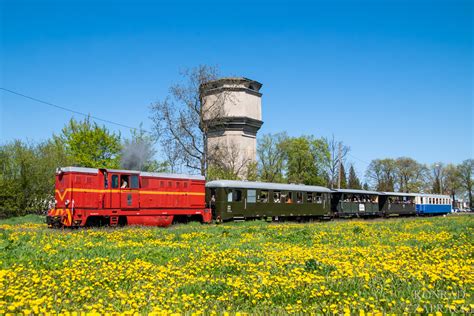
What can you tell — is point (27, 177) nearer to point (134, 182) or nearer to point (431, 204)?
point (134, 182)

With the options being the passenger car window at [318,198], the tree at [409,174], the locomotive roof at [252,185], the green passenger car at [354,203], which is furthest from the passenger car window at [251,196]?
the tree at [409,174]

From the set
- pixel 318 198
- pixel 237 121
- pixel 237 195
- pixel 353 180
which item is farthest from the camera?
pixel 353 180

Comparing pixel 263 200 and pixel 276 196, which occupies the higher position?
pixel 276 196

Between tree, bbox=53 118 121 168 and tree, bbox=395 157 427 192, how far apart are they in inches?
3197

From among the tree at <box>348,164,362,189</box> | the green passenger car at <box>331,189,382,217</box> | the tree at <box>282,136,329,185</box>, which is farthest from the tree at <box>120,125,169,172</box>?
the tree at <box>348,164,362,189</box>

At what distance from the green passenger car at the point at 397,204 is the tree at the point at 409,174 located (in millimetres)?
53467

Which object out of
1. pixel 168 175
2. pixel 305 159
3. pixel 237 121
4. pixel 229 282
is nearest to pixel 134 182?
pixel 168 175

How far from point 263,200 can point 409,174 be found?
83666mm

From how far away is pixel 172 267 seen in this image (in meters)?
10.3

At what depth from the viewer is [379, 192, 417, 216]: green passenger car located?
50.4m

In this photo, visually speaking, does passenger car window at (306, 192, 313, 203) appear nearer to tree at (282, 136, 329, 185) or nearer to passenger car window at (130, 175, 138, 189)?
passenger car window at (130, 175, 138, 189)

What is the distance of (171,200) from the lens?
2822 cm

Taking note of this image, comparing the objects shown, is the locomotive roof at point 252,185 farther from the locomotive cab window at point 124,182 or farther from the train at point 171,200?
the locomotive cab window at point 124,182

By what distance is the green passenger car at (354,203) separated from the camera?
141 ft
